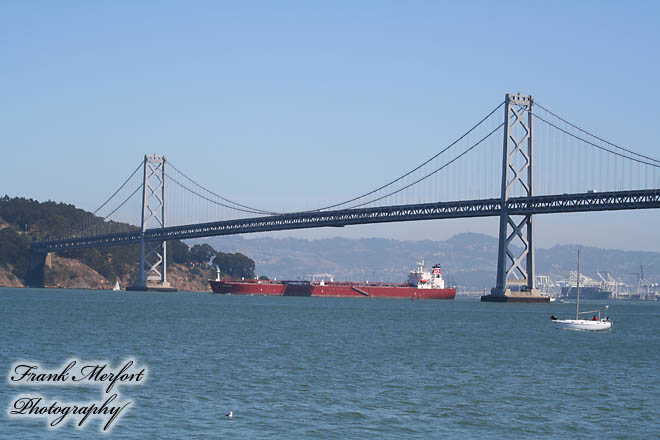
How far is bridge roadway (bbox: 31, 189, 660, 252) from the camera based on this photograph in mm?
64125

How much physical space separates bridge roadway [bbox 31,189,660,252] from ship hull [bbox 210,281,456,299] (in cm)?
789

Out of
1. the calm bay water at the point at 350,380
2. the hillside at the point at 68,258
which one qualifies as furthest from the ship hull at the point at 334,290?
the calm bay water at the point at 350,380

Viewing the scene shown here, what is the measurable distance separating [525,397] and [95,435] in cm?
904

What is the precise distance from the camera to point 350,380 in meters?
21.6

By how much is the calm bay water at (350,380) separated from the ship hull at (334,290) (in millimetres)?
51948

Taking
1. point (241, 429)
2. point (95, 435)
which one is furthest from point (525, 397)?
point (95, 435)

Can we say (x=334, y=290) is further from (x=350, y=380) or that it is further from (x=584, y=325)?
(x=350, y=380)

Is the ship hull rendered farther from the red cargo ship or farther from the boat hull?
the boat hull

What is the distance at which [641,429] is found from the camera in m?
16.9

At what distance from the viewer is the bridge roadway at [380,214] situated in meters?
64.1

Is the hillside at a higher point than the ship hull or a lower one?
higher

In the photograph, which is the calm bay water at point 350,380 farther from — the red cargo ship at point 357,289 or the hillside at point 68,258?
the hillside at point 68,258

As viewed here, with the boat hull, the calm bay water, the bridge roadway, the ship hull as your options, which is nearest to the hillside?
the bridge roadway

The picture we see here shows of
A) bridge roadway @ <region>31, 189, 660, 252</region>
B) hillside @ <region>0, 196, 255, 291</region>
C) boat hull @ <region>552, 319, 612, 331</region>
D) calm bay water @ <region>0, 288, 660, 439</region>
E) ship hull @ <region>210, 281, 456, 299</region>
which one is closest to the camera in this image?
calm bay water @ <region>0, 288, 660, 439</region>
